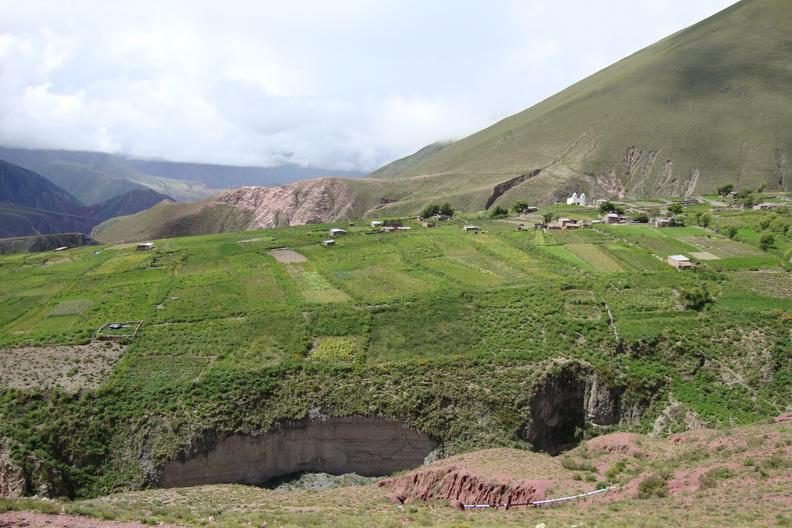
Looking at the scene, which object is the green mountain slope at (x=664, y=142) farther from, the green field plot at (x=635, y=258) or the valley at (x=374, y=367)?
the valley at (x=374, y=367)

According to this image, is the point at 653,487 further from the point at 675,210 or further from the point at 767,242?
the point at 675,210

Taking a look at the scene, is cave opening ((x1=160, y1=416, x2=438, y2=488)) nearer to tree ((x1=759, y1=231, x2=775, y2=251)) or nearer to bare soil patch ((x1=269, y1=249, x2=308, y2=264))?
bare soil patch ((x1=269, y1=249, x2=308, y2=264))

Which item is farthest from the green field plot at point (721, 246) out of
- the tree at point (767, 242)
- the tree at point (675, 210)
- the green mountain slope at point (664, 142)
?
the green mountain slope at point (664, 142)

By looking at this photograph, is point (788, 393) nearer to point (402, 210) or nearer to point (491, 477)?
point (491, 477)

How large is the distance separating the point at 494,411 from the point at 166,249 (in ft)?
192

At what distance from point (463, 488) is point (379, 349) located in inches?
649

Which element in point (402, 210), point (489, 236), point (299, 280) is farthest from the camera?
point (402, 210)

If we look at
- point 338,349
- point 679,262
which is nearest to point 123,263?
point 338,349

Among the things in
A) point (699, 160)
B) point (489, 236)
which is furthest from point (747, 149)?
point (489, 236)

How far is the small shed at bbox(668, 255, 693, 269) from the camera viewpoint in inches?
2250

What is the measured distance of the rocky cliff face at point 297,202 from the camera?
539 feet

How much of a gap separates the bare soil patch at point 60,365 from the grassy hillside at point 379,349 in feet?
0.56

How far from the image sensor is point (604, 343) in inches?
1734

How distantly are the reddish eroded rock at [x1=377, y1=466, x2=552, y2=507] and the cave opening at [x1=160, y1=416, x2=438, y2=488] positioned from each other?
15.3 ft
